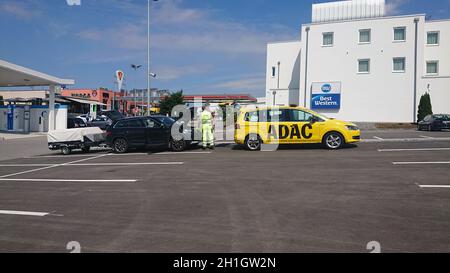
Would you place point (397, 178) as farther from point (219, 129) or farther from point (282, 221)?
point (219, 129)

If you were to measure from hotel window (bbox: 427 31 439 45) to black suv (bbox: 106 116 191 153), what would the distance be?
31.7 meters

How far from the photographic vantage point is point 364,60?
1447 inches

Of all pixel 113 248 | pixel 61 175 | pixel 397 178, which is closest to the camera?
pixel 113 248

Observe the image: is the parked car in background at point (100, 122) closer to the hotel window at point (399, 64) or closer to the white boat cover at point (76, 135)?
the white boat cover at point (76, 135)

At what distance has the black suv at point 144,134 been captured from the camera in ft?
50.9

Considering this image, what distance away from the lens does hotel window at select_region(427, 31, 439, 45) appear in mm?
36688

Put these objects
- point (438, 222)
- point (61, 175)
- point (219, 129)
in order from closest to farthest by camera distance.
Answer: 1. point (438, 222)
2. point (61, 175)
3. point (219, 129)

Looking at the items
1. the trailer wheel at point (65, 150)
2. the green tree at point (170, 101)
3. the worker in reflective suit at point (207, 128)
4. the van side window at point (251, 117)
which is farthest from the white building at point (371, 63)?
the trailer wheel at point (65, 150)

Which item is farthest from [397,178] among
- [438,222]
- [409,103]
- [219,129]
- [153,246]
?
[409,103]

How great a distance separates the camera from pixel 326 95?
38312 mm

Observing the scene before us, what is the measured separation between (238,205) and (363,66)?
34.1m

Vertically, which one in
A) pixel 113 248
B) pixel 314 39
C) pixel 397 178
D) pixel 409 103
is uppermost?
pixel 314 39

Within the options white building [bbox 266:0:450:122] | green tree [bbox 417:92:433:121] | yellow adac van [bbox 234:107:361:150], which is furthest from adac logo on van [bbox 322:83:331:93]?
yellow adac van [bbox 234:107:361:150]

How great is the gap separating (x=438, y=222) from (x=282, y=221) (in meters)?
2.16
